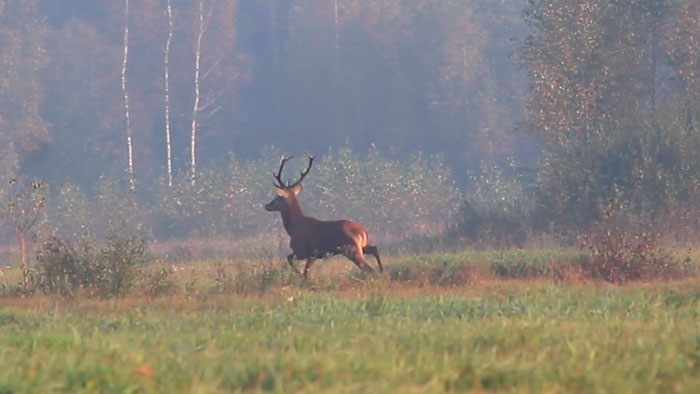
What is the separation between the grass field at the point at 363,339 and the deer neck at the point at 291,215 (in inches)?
111

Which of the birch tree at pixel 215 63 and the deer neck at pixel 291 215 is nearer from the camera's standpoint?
the deer neck at pixel 291 215

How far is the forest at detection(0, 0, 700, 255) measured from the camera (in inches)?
1609

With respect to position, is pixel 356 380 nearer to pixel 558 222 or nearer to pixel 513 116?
pixel 558 222

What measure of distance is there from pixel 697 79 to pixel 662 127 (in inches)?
145

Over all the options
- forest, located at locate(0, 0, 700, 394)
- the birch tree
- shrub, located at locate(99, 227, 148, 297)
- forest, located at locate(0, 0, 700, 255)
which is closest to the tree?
forest, located at locate(0, 0, 700, 394)

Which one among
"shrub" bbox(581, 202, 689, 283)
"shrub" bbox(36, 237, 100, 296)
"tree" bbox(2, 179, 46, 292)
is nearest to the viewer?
"shrub" bbox(36, 237, 100, 296)

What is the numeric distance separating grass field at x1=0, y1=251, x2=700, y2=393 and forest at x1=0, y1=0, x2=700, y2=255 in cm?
2426

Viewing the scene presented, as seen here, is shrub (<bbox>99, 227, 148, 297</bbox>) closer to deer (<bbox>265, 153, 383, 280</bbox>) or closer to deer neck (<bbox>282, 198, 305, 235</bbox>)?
deer (<bbox>265, 153, 383, 280</bbox>)

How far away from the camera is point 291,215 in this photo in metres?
19.0

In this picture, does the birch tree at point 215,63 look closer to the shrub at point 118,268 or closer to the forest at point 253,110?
the forest at point 253,110

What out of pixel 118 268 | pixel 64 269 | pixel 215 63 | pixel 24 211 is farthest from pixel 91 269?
pixel 215 63

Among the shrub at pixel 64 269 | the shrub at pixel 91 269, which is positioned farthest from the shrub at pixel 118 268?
the shrub at pixel 64 269

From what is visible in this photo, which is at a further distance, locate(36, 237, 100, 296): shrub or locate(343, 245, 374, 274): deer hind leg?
locate(343, 245, 374, 274): deer hind leg

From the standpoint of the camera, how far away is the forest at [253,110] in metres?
40.9
